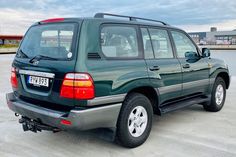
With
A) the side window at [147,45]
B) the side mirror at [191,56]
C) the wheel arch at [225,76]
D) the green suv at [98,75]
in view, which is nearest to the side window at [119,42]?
the green suv at [98,75]

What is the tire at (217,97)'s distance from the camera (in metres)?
5.50

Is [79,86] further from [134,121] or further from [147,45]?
[147,45]

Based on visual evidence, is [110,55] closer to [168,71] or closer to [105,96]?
[105,96]

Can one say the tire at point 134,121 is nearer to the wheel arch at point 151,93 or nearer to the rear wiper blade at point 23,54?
the wheel arch at point 151,93

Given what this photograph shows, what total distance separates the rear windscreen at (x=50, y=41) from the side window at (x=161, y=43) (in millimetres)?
1408

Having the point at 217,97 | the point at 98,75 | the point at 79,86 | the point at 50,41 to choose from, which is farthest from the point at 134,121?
the point at 217,97

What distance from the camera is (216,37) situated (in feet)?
187

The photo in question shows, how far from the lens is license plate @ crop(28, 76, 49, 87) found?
11.0ft

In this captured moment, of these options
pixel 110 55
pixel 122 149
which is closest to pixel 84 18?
pixel 110 55

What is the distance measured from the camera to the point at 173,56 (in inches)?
177

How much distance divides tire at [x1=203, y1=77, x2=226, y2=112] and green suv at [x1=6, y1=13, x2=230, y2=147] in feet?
4.03

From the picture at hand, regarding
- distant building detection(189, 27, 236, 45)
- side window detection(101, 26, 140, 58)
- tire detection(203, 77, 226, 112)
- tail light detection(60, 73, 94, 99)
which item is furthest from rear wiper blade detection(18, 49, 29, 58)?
distant building detection(189, 27, 236, 45)

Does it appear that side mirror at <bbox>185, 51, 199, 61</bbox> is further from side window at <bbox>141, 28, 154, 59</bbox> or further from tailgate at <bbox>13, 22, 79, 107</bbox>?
tailgate at <bbox>13, 22, 79, 107</bbox>

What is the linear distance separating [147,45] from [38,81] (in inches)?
64.9
